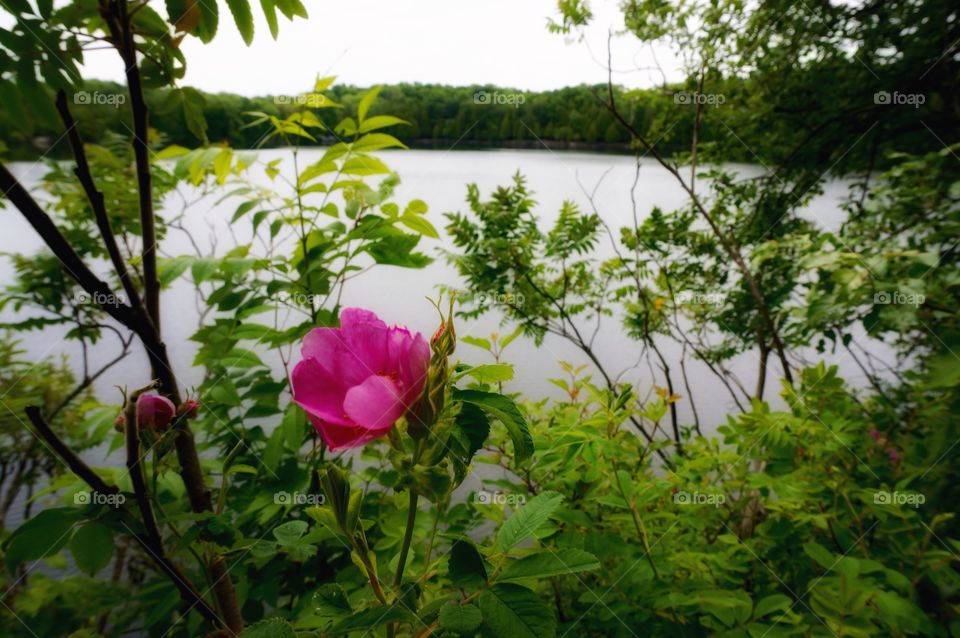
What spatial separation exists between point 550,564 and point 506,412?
0.16 metres

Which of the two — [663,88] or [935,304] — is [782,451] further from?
[663,88]

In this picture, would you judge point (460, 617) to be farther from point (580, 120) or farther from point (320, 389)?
point (580, 120)

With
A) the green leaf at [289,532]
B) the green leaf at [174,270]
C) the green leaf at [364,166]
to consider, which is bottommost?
the green leaf at [289,532]

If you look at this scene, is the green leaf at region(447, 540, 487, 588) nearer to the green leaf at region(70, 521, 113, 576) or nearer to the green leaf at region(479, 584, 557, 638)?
the green leaf at region(479, 584, 557, 638)

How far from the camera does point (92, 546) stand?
511 millimetres

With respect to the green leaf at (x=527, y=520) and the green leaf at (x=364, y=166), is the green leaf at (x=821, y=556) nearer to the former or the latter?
the green leaf at (x=527, y=520)

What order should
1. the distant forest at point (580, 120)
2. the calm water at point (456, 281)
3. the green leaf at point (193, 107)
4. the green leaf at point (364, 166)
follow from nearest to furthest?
1. the green leaf at point (193, 107)
2. the green leaf at point (364, 166)
3. the distant forest at point (580, 120)
4. the calm water at point (456, 281)

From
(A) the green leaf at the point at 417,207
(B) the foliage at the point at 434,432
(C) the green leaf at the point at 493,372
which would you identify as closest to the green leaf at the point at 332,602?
(B) the foliage at the point at 434,432

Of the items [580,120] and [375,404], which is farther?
A: [580,120]

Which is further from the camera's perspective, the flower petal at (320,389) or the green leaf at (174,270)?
the green leaf at (174,270)

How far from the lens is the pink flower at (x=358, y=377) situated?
1.26 ft

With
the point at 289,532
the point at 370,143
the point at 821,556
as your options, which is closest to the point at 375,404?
the point at 289,532

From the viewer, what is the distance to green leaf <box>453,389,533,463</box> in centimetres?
43

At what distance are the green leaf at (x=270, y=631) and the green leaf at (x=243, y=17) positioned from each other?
71cm
